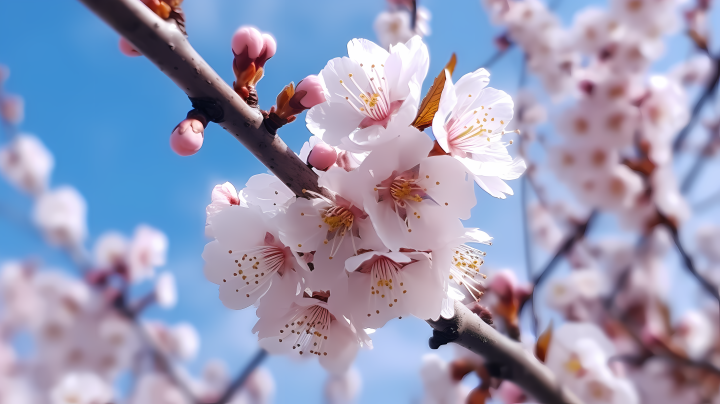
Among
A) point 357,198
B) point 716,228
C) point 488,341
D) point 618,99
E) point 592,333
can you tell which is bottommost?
point 716,228

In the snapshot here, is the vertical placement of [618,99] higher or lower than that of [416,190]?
lower

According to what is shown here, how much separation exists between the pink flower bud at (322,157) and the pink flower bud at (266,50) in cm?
23

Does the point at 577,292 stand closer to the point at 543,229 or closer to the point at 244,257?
the point at 543,229

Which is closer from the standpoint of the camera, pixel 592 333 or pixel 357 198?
pixel 357 198

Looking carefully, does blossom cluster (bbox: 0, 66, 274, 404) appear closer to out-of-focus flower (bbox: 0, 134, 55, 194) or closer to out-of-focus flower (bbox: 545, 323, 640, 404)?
out-of-focus flower (bbox: 0, 134, 55, 194)

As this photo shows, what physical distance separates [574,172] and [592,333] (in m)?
2.97

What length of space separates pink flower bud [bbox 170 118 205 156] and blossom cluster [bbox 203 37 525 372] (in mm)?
150

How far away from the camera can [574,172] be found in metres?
4.95

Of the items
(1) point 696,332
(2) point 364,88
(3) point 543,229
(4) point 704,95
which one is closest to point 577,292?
(1) point 696,332

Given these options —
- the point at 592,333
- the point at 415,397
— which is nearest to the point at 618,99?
the point at 592,333

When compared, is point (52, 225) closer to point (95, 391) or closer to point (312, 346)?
point (95, 391)

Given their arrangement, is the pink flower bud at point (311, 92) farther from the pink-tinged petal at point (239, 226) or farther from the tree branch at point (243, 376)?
the tree branch at point (243, 376)

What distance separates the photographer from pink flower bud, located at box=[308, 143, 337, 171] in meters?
0.84

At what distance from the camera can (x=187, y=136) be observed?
770mm
